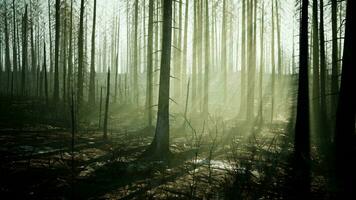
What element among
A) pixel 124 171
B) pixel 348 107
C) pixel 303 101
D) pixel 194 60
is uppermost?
pixel 194 60

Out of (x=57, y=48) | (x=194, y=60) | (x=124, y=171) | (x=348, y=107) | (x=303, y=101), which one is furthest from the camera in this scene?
(x=194, y=60)

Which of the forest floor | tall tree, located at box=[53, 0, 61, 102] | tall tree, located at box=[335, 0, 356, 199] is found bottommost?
the forest floor

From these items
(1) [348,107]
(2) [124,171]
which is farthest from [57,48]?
(1) [348,107]

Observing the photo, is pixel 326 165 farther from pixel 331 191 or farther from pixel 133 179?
pixel 133 179

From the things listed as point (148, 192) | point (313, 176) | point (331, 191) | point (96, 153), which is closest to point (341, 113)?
point (313, 176)

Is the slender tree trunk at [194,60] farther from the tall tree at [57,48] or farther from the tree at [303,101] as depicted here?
the tall tree at [57,48]

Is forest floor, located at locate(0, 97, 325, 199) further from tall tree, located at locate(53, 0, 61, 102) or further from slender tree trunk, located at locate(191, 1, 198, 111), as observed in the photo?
tall tree, located at locate(53, 0, 61, 102)

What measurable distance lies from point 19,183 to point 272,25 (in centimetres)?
1801

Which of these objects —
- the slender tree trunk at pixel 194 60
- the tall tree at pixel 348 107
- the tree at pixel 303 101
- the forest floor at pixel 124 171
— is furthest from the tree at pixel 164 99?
the slender tree trunk at pixel 194 60

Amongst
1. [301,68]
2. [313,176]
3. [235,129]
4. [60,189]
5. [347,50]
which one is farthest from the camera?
[235,129]

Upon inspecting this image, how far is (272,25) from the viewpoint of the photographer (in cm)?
1761

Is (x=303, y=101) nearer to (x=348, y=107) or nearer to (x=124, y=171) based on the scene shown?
(x=348, y=107)

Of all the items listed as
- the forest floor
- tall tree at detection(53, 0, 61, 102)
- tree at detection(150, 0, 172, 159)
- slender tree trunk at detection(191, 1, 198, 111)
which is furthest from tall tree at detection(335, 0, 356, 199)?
tall tree at detection(53, 0, 61, 102)

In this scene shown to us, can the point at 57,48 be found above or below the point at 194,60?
above
